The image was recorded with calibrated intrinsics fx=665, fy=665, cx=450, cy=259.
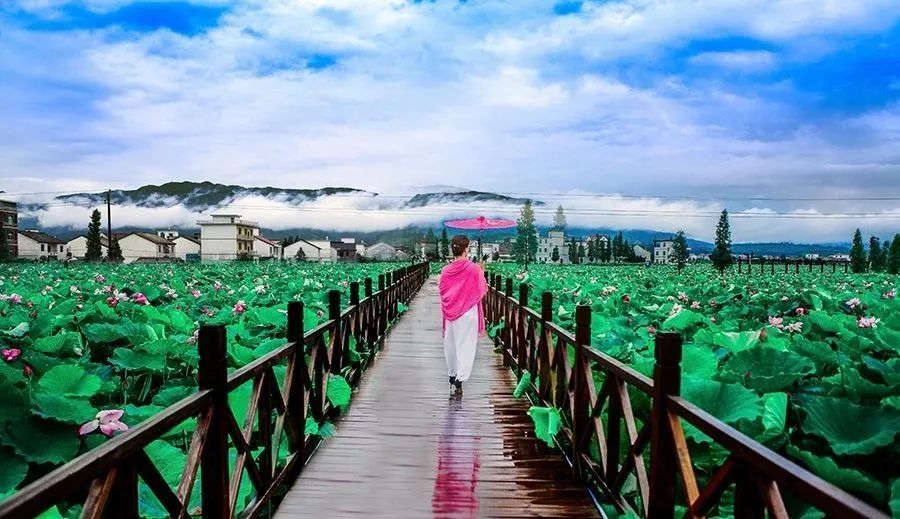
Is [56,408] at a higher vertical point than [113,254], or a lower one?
higher

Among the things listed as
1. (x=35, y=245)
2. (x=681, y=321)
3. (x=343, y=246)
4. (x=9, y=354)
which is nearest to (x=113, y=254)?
(x=35, y=245)

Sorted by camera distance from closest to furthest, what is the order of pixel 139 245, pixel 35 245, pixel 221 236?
pixel 221 236 < pixel 35 245 < pixel 139 245

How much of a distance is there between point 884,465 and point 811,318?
8.33 feet

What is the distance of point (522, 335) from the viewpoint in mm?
6258

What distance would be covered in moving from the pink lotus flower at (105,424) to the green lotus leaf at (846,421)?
2244 millimetres

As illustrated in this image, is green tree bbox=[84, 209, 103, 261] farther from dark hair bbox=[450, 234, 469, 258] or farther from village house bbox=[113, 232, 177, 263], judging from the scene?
dark hair bbox=[450, 234, 469, 258]

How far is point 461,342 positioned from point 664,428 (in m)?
3.61

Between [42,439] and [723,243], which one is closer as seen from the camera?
[42,439]

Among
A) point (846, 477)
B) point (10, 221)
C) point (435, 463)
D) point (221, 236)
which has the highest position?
point (10, 221)

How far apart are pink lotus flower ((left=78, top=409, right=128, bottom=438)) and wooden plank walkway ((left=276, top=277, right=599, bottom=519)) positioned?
1.19 metres

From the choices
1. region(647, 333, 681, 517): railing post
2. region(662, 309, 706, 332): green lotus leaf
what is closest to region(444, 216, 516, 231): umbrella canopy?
region(662, 309, 706, 332): green lotus leaf

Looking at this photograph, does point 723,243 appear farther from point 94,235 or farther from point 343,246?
point 343,246

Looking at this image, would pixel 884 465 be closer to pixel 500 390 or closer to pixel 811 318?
pixel 811 318

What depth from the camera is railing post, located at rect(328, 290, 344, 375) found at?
4.91 metres
